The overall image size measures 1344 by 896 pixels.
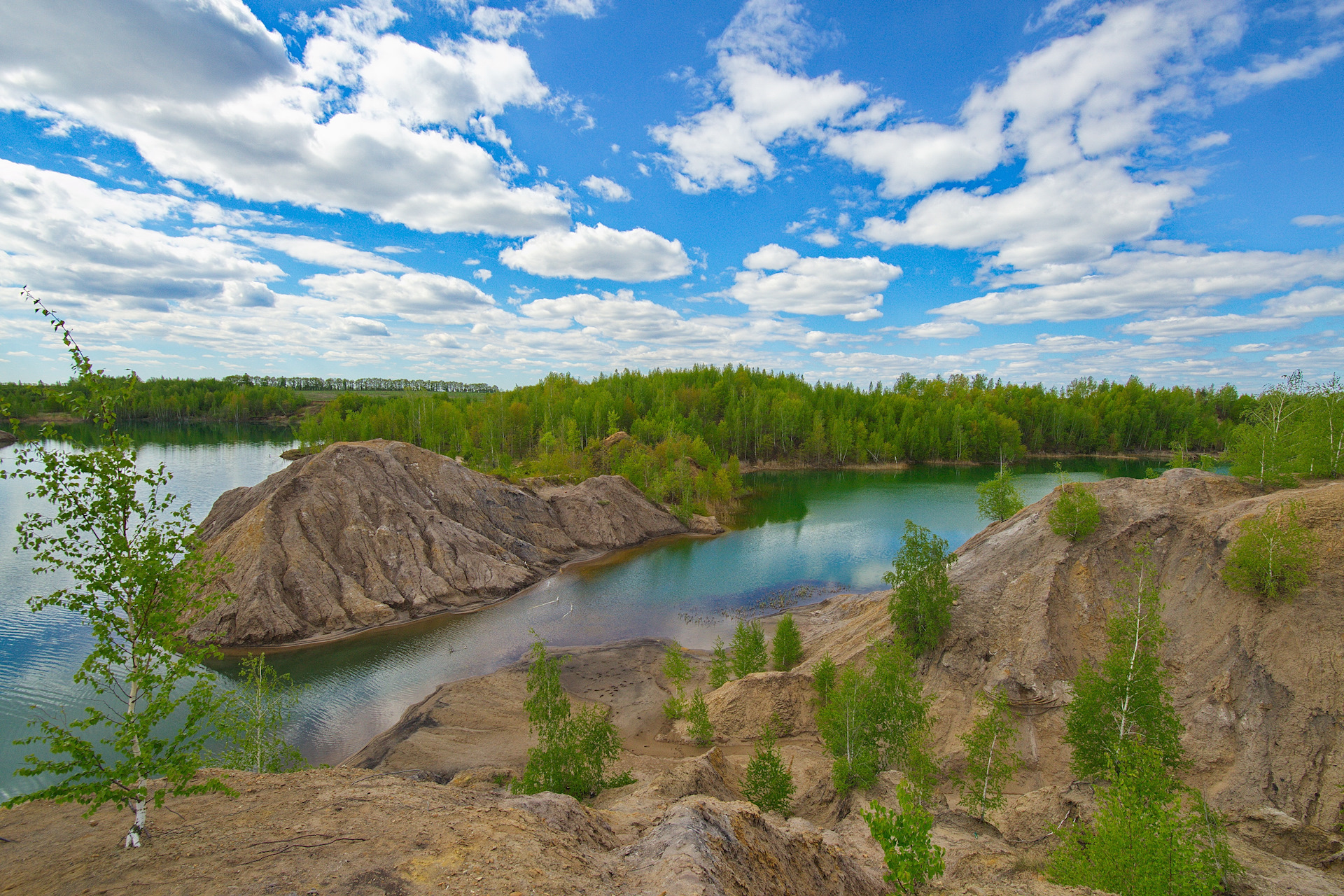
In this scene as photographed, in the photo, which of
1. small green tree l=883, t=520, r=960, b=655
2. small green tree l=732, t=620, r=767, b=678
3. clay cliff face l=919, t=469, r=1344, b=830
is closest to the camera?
clay cliff face l=919, t=469, r=1344, b=830

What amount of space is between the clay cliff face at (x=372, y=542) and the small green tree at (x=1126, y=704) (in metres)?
31.7

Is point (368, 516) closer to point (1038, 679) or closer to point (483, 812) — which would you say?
point (483, 812)

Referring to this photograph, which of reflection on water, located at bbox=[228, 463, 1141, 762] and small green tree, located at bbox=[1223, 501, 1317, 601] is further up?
small green tree, located at bbox=[1223, 501, 1317, 601]

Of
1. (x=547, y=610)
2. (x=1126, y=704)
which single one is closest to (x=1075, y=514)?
(x=1126, y=704)

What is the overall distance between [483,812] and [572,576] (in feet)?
112

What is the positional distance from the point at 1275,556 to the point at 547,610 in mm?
33150

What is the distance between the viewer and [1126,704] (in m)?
13.9

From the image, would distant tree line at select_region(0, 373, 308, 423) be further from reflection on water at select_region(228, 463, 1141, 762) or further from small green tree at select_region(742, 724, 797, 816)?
small green tree at select_region(742, 724, 797, 816)

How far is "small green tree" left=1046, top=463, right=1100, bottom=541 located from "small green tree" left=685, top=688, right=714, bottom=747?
1632cm

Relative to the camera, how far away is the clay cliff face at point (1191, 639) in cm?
1509

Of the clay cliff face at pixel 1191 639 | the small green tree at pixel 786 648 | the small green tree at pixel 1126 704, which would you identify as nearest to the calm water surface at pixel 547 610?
the small green tree at pixel 786 648

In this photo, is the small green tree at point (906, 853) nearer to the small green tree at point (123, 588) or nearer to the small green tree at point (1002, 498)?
the small green tree at point (123, 588)

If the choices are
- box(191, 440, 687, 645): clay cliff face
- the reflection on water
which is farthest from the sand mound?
box(191, 440, 687, 645): clay cliff face

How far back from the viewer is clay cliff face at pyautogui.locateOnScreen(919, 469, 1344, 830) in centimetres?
1509
